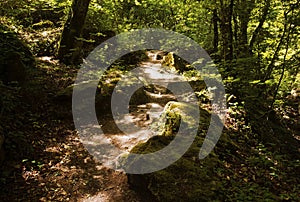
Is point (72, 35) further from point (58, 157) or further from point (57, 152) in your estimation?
point (58, 157)

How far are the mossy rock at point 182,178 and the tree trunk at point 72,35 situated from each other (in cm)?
717

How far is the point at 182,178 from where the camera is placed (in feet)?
15.8

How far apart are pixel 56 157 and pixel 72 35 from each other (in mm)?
6762

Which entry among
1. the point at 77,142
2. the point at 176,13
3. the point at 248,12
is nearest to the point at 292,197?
the point at 77,142

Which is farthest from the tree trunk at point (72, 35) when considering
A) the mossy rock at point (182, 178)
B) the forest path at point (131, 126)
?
the mossy rock at point (182, 178)

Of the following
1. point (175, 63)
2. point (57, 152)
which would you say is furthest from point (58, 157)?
point (175, 63)

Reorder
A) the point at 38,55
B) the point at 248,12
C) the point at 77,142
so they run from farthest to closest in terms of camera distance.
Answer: the point at 38,55
the point at 248,12
the point at 77,142

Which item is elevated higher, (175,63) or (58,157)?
(175,63)

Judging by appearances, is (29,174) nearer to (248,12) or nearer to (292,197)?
(292,197)

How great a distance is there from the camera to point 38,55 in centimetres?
1166

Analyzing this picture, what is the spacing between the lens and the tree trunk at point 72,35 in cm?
1123

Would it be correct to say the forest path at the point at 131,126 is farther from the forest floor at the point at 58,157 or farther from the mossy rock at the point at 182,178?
the mossy rock at the point at 182,178

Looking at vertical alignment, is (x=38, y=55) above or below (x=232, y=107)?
above

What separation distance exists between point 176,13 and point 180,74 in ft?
22.7
